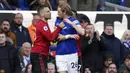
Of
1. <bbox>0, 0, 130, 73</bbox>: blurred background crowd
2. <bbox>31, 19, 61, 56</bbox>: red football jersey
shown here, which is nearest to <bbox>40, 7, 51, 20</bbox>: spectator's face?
<bbox>31, 19, 61, 56</bbox>: red football jersey

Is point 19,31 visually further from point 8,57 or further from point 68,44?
point 68,44

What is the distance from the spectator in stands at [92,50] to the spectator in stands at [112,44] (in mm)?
493

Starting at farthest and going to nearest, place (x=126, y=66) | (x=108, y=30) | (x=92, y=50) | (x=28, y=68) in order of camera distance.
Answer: (x=108, y=30), (x=126, y=66), (x=92, y=50), (x=28, y=68)

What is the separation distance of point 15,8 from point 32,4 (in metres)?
0.44

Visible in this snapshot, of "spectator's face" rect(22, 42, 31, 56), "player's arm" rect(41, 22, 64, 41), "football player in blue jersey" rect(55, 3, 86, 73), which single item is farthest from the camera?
"spectator's face" rect(22, 42, 31, 56)

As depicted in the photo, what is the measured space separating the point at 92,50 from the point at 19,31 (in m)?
1.95

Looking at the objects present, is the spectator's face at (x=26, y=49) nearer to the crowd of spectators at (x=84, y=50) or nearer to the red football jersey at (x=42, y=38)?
the crowd of spectators at (x=84, y=50)

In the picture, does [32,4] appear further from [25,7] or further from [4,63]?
[4,63]

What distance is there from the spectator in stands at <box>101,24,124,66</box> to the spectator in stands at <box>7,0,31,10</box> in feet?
9.57

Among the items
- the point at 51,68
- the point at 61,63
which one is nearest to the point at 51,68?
the point at 51,68

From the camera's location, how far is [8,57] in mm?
13578

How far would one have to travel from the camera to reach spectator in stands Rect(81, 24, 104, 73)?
Answer: 44.7 ft

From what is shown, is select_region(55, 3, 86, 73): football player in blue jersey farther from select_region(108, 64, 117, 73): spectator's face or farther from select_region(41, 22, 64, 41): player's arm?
select_region(108, 64, 117, 73): spectator's face

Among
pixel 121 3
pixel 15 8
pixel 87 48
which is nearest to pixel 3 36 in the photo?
pixel 87 48
